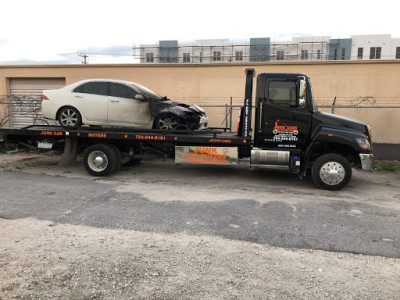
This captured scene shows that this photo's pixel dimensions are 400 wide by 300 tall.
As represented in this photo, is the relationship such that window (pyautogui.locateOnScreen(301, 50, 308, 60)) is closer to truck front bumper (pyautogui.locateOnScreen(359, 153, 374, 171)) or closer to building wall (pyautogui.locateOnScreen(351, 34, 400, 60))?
building wall (pyautogui.locateOnScreen(351, 34, 400, 60))

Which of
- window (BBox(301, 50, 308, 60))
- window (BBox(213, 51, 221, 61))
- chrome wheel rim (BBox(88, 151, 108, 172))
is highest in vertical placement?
window (BBox(301, 50, 308, 60))

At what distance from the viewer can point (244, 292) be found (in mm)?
3156

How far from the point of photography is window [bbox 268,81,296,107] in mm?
7176

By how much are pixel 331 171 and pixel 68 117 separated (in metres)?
6.56

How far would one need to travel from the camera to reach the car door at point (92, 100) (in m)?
8.19

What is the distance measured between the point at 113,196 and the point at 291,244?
359cm

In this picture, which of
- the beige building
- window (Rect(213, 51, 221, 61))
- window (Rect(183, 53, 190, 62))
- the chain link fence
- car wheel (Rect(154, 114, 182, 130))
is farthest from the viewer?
window (Rect(183, 53, 190, 62))

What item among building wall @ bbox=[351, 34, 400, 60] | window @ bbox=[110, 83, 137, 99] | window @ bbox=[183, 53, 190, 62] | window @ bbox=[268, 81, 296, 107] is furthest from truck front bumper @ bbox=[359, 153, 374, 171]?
building wall @ bbox=[351, 34, 400, 60]

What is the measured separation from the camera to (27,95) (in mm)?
16062

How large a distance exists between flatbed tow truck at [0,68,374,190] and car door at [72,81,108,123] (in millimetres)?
337

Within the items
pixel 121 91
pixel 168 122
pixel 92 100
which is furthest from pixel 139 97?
pixel 92 100

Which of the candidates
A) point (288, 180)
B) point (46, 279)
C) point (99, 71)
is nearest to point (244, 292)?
point (46, 279)

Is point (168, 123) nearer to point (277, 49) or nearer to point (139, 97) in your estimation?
point (139, 97)

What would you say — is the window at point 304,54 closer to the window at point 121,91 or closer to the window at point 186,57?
the window at point 186,57
